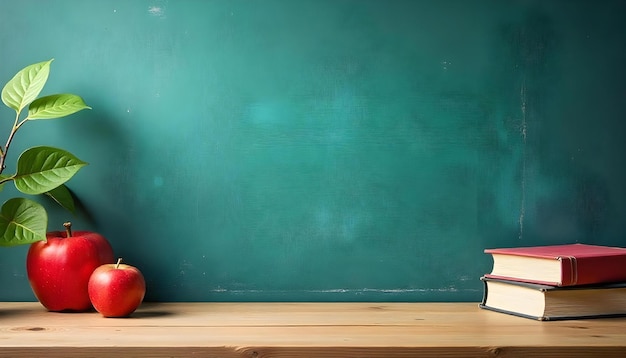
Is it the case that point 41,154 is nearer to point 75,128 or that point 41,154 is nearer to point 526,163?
point 75,128

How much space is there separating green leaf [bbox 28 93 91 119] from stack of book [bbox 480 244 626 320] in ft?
3.10

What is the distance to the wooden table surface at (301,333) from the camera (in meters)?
1.17

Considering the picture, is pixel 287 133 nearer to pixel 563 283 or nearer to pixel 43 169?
pixel 43 169

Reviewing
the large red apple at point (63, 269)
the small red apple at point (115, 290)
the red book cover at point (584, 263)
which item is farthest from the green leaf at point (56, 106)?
the red book cover at point (584, 263)

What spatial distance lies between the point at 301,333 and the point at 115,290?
1.25 ft

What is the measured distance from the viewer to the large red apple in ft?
4.81

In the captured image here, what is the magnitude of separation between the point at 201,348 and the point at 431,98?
31.5 inches

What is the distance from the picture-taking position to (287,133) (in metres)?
1.65

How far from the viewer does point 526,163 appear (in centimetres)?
165

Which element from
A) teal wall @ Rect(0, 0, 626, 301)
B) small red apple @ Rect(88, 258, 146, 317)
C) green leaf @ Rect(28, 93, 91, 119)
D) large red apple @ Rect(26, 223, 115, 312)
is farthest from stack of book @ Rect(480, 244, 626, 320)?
green leaf @ Rect(28, 93, 91, 119)

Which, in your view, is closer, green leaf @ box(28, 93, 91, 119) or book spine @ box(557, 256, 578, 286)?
book spine @ box(557, 256, 578, 286)

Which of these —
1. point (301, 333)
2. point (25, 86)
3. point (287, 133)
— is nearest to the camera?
point (301, 333)

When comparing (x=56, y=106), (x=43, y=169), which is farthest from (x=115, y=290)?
(x=56, y=106)

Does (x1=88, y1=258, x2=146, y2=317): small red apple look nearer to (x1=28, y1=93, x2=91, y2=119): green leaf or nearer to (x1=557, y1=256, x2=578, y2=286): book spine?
(x1=28, y1=93, x2=91, y2=119): green leaf
